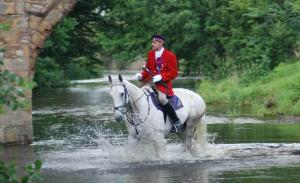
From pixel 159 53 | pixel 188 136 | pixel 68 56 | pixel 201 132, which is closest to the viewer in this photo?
pixel 159 53

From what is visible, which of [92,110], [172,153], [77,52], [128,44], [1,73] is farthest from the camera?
[128,44]

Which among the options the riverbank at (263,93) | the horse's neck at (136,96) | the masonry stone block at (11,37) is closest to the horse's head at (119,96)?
the horse's neck at (136,96)

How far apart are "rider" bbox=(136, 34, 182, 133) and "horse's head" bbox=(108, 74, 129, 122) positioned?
0.83 m

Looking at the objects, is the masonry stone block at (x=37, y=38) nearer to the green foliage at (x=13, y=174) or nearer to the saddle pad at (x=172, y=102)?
the saddle pad at (x=172, y=102)

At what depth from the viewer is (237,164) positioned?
12.6 meters

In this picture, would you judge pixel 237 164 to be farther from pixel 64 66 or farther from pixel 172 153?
pixel 64 66

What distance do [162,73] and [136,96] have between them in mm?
751

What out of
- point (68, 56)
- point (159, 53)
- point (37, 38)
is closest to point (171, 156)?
point (159, 53)

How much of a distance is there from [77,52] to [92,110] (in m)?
10.9

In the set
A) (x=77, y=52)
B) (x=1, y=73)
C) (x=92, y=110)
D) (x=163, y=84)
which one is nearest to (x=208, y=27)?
(x=77, y=52)

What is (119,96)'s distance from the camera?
12258 millimetres

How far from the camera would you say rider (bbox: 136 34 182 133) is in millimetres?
13203

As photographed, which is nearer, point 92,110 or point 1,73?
point 1,73

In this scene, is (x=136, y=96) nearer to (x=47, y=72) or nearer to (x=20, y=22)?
(x=20, y=22)
